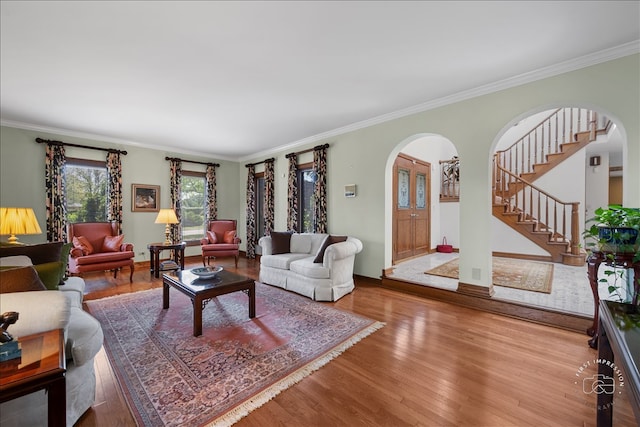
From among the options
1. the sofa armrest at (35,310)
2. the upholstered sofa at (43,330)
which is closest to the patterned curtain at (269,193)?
the upholstered sofa at (43,330)

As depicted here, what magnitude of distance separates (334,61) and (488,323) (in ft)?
10.7

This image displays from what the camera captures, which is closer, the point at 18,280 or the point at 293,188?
the point at 18,280

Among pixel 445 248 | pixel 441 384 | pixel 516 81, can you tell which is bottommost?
pixel 441 384

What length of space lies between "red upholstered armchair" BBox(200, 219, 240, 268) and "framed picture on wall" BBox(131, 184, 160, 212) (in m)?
1.32

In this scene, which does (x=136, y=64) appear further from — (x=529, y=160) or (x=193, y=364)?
(x=529, y=160)

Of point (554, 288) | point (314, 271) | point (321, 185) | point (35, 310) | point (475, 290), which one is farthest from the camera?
point (321, 185)

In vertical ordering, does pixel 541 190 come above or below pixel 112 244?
above

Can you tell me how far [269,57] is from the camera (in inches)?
107

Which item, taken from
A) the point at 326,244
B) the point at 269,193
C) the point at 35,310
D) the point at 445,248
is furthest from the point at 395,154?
the point at 35,310

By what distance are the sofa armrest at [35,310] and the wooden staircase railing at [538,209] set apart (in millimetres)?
7515

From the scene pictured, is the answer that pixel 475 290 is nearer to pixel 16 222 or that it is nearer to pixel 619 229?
pixel 619 229

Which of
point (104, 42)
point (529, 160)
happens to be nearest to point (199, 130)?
point (104, 42)

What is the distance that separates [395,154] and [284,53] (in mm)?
2492

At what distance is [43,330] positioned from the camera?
1.39m
